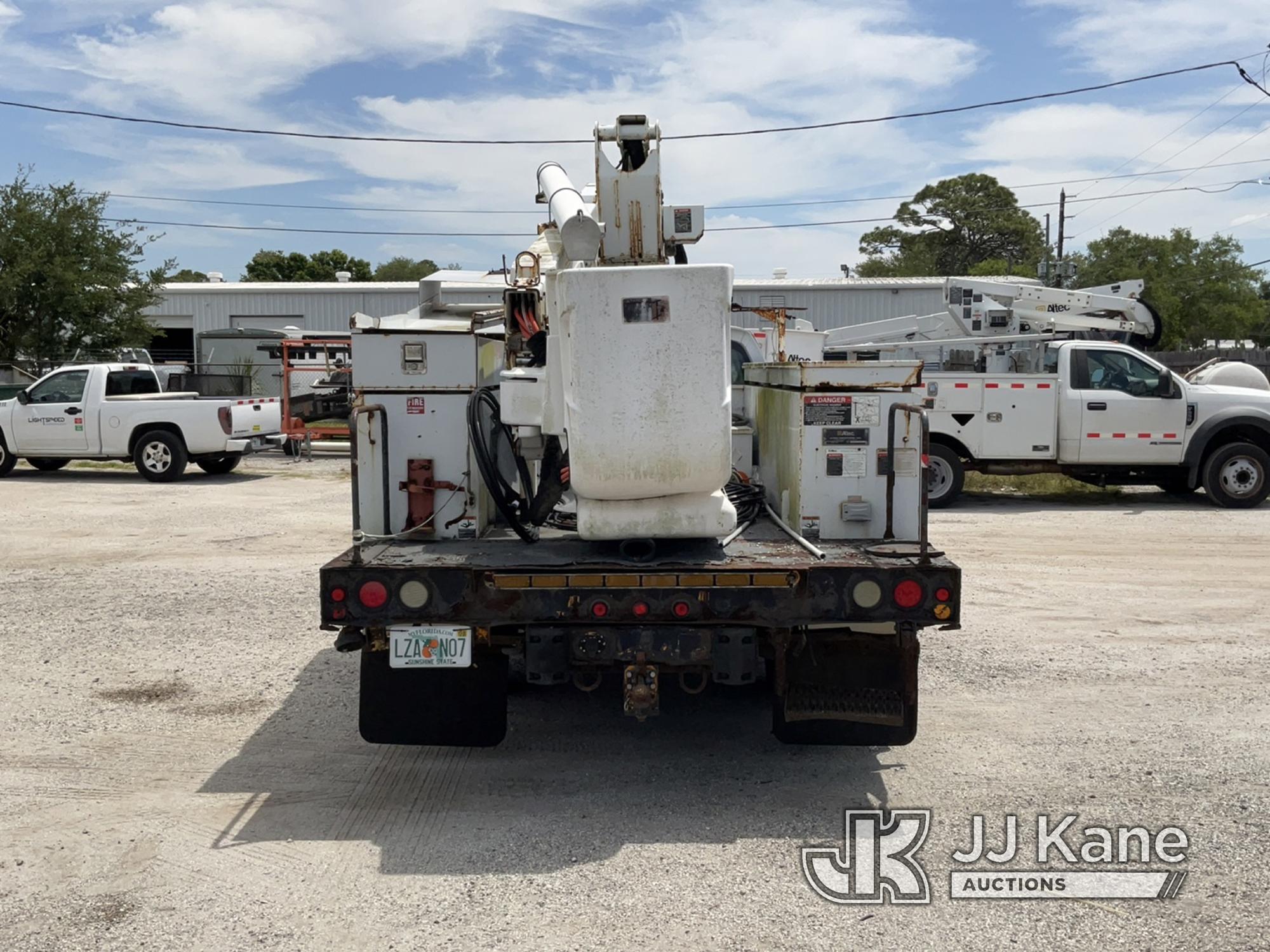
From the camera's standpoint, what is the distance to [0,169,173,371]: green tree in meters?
26.1

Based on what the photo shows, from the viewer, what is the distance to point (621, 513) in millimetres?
4938

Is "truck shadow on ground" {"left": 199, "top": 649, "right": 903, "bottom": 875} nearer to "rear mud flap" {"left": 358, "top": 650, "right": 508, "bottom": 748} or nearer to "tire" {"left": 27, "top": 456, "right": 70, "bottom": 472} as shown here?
"rear mud flap" {"left": 358, "top": 650, "right": 508, "bottom": 748}

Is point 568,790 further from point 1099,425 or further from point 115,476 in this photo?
point 115,476

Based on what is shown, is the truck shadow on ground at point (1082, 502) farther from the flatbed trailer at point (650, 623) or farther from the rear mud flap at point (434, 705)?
the rear mud flap at point (434, 705)

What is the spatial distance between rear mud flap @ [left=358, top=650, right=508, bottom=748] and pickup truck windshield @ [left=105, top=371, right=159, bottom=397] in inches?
566

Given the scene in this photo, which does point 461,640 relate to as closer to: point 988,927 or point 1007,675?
point 988,927

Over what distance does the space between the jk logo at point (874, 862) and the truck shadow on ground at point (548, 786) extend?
0.09 m

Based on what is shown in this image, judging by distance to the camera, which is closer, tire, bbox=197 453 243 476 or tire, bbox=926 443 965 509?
tire, bbox=926 443 965 509

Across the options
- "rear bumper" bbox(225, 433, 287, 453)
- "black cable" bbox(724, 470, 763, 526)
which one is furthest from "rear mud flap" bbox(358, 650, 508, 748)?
"rear bumper" bbox(225, 433, 287, 453)

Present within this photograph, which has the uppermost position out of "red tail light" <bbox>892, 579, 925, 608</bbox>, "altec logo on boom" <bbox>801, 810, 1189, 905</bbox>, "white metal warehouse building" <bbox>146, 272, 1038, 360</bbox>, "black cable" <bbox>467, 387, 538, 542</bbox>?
"white metal warehouse building" <bbox>146, 272, 1038, 360</bbox>

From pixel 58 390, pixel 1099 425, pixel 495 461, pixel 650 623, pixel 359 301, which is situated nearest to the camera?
pixel 650 623

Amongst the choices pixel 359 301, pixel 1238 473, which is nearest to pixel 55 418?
pixel 1238 473

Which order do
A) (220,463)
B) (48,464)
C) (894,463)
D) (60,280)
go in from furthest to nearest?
1. (60,280)
2. (48,464)
3. (220,463)
4. (894,463)

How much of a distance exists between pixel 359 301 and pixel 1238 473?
2731 cm
